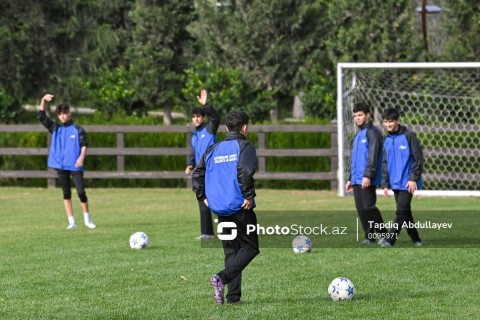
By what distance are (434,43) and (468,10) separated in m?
7.61

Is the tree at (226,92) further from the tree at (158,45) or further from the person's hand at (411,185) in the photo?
the person's hand at (411,185)

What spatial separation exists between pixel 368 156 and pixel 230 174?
15.5 feet

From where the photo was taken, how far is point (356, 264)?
11.8 meters

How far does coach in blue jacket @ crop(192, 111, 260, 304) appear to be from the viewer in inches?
358

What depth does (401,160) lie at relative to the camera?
13320 mm

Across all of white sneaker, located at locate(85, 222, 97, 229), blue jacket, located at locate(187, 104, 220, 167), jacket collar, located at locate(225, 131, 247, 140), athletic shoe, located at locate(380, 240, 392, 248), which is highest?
jacket collar, located at locate(225, 131, 247, 140)

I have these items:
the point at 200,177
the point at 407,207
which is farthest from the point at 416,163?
the point at 200,177

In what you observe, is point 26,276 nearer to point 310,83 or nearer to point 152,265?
point 152,265

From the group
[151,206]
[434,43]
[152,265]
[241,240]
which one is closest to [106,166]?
[151,206]

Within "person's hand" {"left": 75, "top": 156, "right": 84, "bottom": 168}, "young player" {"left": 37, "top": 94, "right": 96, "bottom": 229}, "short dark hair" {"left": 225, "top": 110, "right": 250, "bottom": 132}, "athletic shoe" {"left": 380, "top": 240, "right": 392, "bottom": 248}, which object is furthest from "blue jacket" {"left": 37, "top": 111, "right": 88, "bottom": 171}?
"short dark hair" {"left": 225, "top": 110, "right": 250, "bottom": 132}

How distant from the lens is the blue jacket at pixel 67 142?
629 inches

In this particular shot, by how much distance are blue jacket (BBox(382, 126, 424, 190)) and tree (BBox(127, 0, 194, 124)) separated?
23820 mm

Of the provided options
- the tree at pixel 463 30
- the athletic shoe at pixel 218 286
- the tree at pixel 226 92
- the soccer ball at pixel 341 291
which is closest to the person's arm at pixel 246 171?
the athletic shoe at pixel 218 286

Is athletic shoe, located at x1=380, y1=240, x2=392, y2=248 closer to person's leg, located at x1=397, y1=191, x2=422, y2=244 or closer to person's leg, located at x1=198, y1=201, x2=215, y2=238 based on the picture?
person's leg, located at x1=397, y1=191, x2=422, y2=244
